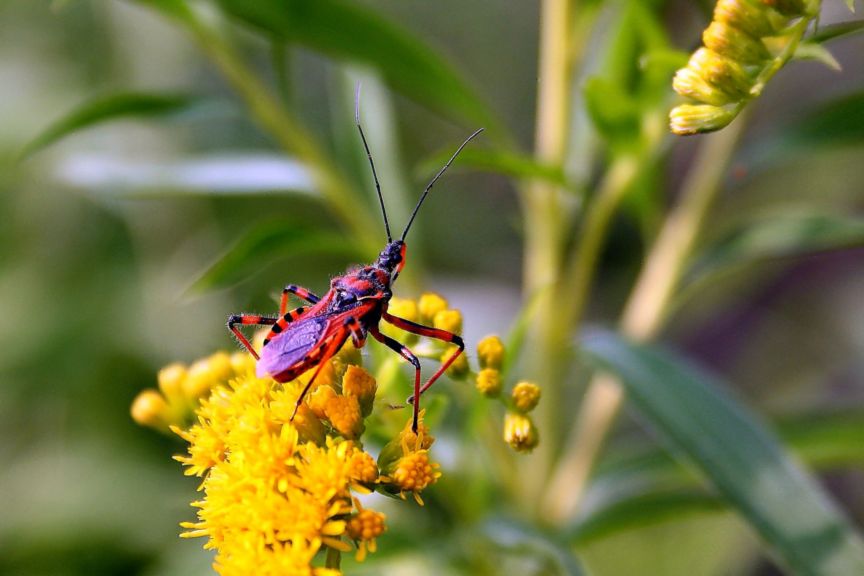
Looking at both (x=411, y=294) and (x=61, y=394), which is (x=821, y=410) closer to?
(x=411, y=294)

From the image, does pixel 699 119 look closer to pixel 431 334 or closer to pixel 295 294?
pixel 431 334

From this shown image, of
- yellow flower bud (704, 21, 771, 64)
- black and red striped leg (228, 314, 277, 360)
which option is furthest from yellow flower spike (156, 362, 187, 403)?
yellow flower bud (704, 21, 771, 64)

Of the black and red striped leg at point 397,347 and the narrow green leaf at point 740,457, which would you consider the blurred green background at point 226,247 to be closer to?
the black and red striped leg at point 397,347

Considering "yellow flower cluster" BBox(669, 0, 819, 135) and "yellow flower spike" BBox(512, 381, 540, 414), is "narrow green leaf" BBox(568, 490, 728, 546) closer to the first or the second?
"yellow flower spike" BBox(512, 381, 540, 414)

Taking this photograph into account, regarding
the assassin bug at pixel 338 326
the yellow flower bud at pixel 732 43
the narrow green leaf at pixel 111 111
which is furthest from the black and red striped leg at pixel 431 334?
the narrow green leaf at pixel 111 111

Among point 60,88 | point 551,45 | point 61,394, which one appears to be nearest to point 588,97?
point 551,45
